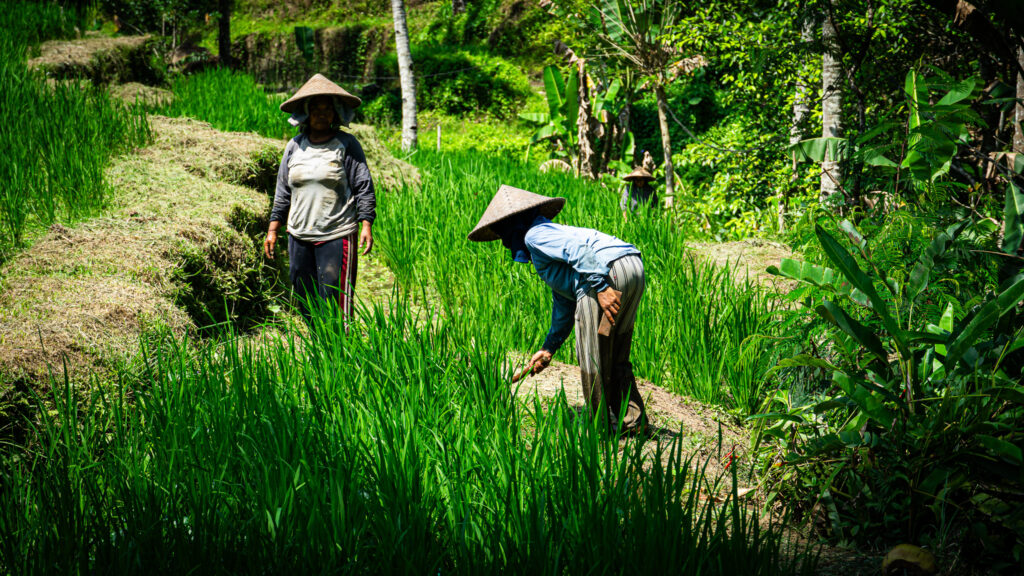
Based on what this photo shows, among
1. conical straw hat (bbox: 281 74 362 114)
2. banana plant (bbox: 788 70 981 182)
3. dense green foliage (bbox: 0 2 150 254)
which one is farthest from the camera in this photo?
dense green foliage (bbox: 0 2 150 254)

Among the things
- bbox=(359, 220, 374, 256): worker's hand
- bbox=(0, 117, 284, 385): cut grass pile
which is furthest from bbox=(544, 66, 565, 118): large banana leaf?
bbox=(359, 220, 374, 256): worker's hand

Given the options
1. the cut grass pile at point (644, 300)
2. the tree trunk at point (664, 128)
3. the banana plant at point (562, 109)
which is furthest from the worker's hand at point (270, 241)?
the banana plant at point (562, 109)

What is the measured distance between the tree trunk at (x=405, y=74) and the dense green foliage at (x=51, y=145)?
172 inches

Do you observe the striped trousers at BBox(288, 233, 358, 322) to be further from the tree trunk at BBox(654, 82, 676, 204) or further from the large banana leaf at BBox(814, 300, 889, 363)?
the tree trunk at BBox(654, 82, 676, 204)

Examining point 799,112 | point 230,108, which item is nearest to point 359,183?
point 230,108

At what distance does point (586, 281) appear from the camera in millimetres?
2959

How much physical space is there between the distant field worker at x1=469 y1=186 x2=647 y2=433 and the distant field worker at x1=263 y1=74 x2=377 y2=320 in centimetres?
130

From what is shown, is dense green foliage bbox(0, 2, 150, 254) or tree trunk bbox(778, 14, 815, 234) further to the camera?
tree trunk bbox(778, 14, 815, 234)

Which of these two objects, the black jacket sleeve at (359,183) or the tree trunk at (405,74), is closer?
the black jacket sleeve at (359,183)

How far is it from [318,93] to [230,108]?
410cm

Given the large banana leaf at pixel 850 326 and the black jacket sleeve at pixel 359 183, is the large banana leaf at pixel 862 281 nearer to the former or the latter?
the large banana leaf at pixel 850 326

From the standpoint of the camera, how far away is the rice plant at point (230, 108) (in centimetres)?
731

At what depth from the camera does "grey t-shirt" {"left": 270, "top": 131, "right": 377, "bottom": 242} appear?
4.13 m

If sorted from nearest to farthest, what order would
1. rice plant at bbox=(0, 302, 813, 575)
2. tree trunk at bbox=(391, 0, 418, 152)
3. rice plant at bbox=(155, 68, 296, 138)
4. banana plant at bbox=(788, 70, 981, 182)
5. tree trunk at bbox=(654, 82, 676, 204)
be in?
rice plant at bbox=(0, 302, 813, 575) → banana plant at bbox=(788, 70, 981, 182) → rice plant at bbox=(155, 68, 296, 138) → tree trunk at bbox=(654, 82, 676, 204) → tree trunk at bbox=(391, 0, 418, 152)
